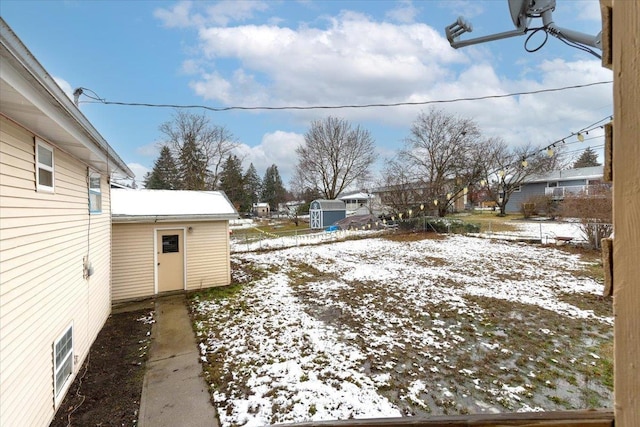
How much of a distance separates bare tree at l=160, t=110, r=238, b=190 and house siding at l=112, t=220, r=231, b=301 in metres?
16.0

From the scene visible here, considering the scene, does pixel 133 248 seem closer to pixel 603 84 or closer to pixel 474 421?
pixel 474 421

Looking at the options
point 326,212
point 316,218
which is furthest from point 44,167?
point 316,218

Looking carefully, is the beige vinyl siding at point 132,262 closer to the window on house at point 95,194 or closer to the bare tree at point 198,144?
the window on house at point 95,194

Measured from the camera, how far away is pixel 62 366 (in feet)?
12.1

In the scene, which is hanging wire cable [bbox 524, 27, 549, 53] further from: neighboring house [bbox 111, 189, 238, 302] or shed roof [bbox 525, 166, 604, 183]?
shed roof [bbox 525, 166, 604, 183]

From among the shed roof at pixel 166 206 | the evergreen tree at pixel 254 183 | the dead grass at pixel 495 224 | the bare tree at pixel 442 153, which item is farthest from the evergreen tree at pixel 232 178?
the dead grass at pixel 495 224

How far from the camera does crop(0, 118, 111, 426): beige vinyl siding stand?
258 centimetres

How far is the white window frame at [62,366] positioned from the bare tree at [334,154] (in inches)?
1008

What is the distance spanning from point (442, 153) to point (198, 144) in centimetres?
1869

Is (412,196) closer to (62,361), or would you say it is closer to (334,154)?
(334,154)

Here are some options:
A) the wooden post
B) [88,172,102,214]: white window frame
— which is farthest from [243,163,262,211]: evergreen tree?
the wooden post

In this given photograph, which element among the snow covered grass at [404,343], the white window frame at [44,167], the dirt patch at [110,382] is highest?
the white window frame at [44,167]

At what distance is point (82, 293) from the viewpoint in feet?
15.2

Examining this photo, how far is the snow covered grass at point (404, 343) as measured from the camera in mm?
3445
